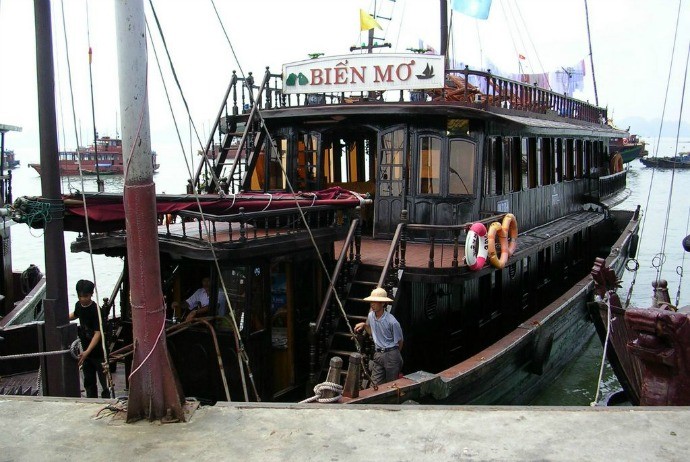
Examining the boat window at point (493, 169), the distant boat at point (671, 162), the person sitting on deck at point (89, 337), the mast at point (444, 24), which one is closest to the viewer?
the person sitting on deck at point (89, 337)

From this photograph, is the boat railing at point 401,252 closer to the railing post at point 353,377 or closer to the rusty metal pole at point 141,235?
the railing post at point 353,377

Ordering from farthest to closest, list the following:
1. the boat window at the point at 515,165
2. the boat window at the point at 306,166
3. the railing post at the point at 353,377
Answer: the boat window at the point at 515,165
the boat window at the point at 306,166
the railing post at the point at 353,377

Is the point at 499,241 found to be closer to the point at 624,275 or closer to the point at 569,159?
the point at 569,159

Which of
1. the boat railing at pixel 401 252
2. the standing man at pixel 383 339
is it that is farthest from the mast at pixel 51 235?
the boat railing at pixel 401 252

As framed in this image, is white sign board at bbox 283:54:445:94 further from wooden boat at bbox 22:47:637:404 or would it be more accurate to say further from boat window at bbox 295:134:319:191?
boat window at bbox 295:134:319:191

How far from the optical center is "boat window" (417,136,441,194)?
36.2ft

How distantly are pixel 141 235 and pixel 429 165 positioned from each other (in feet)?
22.2

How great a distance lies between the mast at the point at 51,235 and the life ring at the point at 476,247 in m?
5.05

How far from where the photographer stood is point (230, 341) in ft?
25.7

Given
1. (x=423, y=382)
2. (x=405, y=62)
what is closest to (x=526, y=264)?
(x=405, y=62)

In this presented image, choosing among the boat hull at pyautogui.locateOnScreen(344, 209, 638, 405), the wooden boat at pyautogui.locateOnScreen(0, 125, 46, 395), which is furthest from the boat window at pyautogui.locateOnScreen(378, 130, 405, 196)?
the wooden boat at pyautogui.locateOnScreen(0, 125, 46, 395)

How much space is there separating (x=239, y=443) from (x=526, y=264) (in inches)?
354

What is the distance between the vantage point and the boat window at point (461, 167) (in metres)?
11.0

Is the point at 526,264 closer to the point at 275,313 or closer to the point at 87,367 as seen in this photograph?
the point at 275,313
